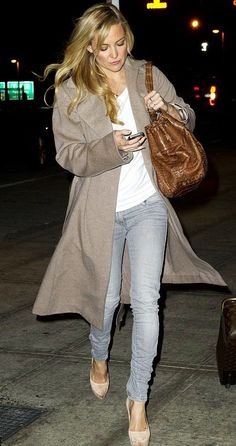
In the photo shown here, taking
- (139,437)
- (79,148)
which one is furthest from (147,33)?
(139,437)

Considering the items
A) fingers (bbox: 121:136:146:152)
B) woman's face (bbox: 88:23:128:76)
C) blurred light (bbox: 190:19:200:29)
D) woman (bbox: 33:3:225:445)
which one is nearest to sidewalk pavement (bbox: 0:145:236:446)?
woman (bbox: 33:3:225:445)

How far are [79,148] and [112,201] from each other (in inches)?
11.7

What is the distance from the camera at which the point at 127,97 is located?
4.49 meters

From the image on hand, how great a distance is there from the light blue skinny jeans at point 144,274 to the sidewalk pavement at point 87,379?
0.32m

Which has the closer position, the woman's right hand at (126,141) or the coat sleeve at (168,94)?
the woman's right hand at (126,141)

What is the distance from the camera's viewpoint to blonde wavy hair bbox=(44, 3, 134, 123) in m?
4.35

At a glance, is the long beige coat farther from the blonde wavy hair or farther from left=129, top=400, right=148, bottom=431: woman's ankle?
left=129, top=400, right=148, bottom=431: woman's ankle

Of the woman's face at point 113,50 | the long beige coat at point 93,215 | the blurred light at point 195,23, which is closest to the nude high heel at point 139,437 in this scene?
the long beige coat at point 93,215

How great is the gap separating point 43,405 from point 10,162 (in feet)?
57.8

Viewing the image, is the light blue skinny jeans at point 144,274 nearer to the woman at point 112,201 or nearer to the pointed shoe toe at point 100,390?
the woman at point 112,201

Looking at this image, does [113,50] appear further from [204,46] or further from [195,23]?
[204,46]

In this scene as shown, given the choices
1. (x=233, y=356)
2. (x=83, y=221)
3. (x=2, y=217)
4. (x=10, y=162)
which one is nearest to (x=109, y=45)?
(x=83, y=221)

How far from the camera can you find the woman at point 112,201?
14.3ft

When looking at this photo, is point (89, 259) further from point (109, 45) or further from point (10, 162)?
point (10, 162)
